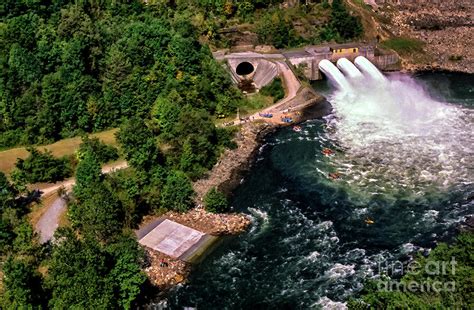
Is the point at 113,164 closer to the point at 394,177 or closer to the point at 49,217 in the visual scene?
the point at 49,217

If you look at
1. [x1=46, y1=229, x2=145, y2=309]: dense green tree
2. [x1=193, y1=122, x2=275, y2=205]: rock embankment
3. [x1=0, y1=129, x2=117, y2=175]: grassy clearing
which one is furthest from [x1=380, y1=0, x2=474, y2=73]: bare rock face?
[x1=46, y1=229, x2=145, y2=309]: dense green tree

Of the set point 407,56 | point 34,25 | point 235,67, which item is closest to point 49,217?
point 34,25

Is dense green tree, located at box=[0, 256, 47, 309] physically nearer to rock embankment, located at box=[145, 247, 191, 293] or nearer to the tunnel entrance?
rock embankment, located at box=[145, 247, 191, 293]

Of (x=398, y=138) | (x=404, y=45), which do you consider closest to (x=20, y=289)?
(x=398, y=138)

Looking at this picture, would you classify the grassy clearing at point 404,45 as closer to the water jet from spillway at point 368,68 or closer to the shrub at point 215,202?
the water jet from spillway at point 368,68

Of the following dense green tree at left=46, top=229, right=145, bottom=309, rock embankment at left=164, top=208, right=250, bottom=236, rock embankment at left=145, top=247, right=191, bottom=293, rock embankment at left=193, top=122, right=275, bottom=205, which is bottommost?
rock embankment at left=193, top=122, right=275, bottom=205

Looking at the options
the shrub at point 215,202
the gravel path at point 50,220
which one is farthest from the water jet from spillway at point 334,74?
the gravel path at point 50,220

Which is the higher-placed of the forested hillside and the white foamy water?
the forested hillside
